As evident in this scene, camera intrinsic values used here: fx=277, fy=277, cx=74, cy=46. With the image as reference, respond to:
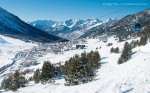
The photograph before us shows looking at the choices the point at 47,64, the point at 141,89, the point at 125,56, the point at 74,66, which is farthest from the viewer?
the point at 125,56

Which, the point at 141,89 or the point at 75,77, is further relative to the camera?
the point at 75,77

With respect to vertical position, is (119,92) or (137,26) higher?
(137,26)

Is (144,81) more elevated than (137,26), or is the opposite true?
(137,26)

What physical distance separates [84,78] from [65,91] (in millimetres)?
27353

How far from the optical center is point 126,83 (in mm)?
33562

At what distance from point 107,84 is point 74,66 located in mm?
28964

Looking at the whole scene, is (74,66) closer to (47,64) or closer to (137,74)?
(47,64)

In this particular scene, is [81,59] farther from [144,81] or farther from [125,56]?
[125,56]

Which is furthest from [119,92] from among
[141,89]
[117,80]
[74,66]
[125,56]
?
[125,56]

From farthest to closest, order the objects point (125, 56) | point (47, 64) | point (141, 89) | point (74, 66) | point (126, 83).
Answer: point (125, 56) < point (47, 64) < point (74, 66) < point (126, 83) < point (141, 89)

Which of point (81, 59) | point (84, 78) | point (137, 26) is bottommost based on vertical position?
point (84, 78)

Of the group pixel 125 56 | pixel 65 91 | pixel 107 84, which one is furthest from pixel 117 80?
pixel 125 56

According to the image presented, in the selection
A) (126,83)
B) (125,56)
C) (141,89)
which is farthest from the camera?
(125,56)

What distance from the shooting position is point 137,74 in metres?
37.3
